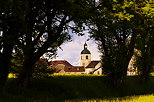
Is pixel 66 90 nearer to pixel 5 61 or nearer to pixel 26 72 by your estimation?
pixel 26 72

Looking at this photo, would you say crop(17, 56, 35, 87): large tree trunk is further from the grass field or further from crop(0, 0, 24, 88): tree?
crop(0, 0, 24, 88): tree

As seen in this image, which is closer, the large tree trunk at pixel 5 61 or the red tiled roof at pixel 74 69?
the large tree trunk at pixel 5 61

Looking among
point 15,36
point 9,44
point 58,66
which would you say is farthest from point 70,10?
point 58,66

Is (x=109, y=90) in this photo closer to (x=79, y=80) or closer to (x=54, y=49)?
(x=79, y=80)

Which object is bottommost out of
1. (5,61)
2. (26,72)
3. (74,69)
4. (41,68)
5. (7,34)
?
(26,72)

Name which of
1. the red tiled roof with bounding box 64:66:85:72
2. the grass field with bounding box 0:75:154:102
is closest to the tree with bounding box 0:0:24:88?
the grass field with bounding box 0:75:154:102

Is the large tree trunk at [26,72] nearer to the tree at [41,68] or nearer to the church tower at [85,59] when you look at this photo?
the tree at [41,68]

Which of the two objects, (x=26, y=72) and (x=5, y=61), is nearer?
(x=5, y=61)

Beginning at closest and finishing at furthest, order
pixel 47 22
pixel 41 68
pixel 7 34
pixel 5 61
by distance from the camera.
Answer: pixel 7 34
pixel 5 61
pixel 47 22
pixel 41 68

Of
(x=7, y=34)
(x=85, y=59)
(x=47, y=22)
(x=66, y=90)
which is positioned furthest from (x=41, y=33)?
(x=85, y=59)

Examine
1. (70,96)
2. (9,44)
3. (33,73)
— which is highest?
(9,44)

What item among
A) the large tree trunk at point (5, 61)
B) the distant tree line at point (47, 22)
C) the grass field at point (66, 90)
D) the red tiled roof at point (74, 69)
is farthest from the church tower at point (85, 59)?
the large tree trunk at point (5, 61)

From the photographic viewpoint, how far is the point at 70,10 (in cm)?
1485

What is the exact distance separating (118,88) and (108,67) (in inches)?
115
